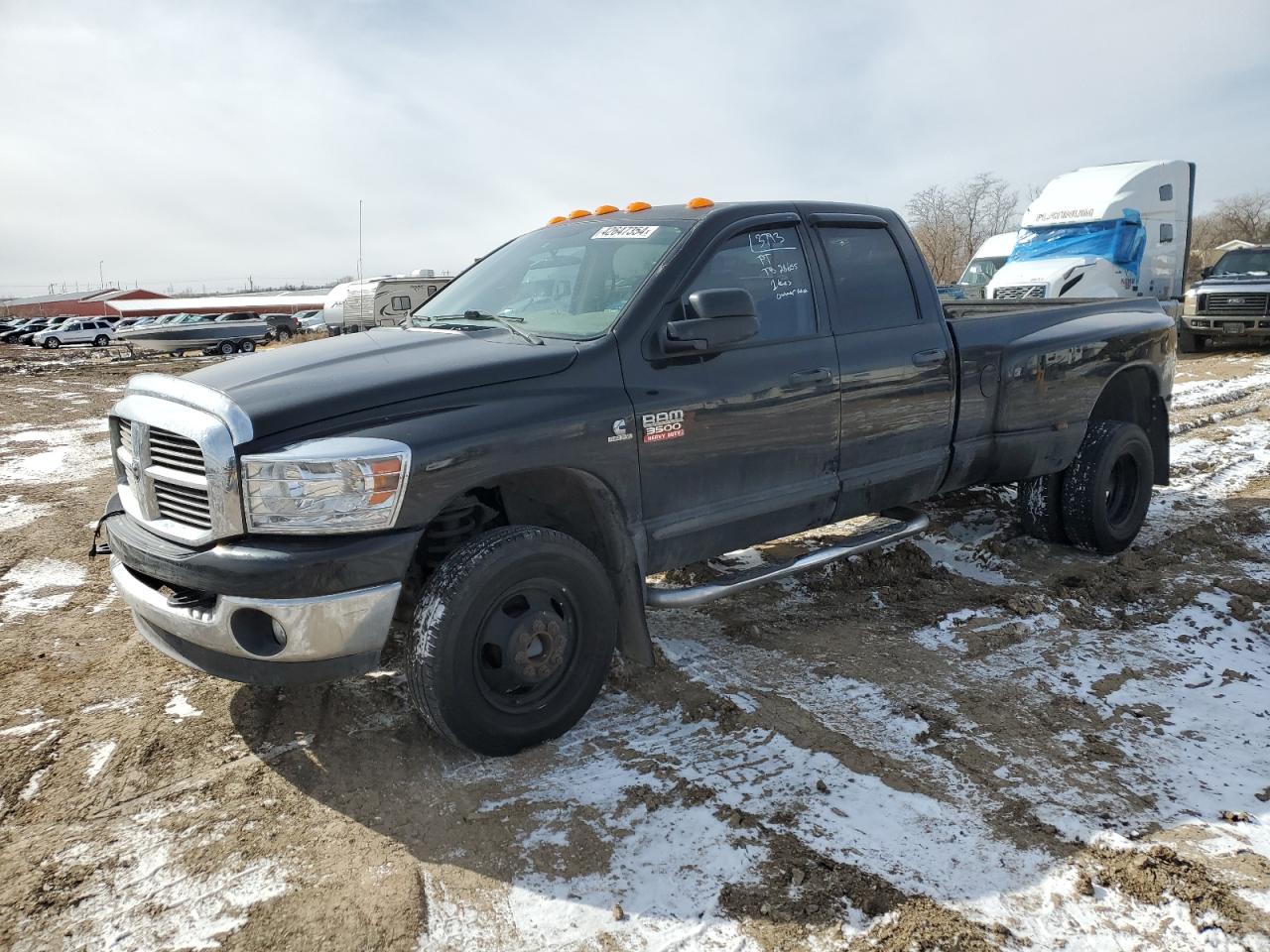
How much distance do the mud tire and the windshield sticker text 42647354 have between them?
277cm

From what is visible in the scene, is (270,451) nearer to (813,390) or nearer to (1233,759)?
(813,390)

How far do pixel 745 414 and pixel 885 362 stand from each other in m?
0.92

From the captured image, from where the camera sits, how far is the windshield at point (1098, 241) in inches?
587

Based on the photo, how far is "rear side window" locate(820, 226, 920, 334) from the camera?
13.5 ft

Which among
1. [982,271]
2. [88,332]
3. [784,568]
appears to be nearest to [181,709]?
[784,568]

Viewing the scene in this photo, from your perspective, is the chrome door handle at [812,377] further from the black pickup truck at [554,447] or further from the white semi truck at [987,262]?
the white semi truck at [987,262]

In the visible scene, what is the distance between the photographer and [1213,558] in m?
5.23

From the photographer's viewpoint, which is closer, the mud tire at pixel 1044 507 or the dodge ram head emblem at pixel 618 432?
the dodge ram head emblem at pixel 618 432

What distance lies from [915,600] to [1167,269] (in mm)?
14681

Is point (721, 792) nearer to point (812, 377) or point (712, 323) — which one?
point (712, 323)

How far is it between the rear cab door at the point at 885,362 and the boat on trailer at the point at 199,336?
96.5 ft

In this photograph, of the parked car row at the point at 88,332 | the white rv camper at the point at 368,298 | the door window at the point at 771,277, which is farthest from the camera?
the parked car row at the point at 88,332

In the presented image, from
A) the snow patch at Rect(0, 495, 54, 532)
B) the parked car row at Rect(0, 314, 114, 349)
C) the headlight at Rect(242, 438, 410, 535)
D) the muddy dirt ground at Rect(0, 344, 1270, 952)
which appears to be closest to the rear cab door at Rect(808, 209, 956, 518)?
the muddy dirt ground at Rect(0, 344, 1270, 952)

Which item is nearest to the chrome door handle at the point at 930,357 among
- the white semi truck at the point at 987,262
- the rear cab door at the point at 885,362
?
the rear cab door at the point at 885,362
